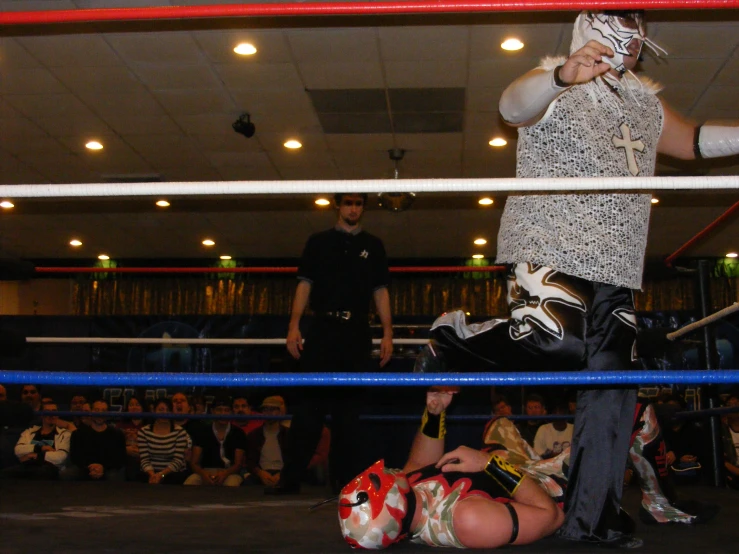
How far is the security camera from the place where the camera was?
5293mm

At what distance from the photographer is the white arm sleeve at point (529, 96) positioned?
135 centimetres

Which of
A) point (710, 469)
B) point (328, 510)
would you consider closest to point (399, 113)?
point (710, 469)

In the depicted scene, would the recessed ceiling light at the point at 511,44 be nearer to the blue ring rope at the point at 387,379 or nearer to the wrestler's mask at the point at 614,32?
the wrestler's mask at the point at 614,32

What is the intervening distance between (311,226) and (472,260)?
2443mm

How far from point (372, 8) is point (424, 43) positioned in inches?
118

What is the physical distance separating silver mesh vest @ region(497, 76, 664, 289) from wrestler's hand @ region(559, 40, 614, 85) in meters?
0.18

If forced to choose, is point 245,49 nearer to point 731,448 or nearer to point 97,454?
point 97,454

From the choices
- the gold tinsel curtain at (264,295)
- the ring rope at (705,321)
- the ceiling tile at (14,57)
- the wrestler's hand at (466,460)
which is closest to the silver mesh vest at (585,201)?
the wrestler's hand at (466,460)

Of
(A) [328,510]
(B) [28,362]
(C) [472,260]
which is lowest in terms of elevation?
(A) [328,510]

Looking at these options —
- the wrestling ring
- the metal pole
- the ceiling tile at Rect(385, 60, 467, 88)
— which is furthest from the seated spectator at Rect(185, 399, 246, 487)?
the metal pole

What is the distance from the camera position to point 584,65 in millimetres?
1266

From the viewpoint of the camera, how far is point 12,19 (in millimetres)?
1441

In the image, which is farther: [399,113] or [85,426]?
[399,113]

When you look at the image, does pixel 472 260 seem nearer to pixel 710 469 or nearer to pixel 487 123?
pixel 487 123
